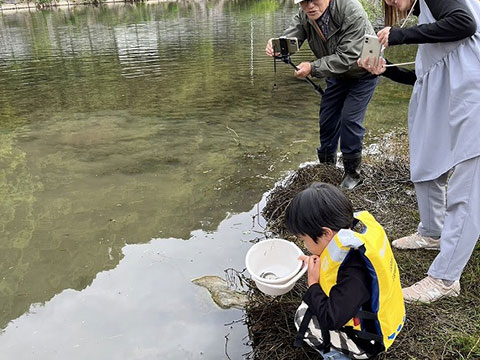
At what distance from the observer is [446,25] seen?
6.22ft

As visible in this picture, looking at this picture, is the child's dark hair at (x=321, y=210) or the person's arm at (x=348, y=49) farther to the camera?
the person's arm at (x=348, y=49)

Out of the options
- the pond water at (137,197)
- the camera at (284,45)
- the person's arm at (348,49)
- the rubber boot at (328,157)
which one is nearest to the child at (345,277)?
the pond water at (137,197)

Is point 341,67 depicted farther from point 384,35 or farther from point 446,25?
point 446,25

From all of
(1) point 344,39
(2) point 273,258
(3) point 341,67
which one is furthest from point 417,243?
(1) point 344,39

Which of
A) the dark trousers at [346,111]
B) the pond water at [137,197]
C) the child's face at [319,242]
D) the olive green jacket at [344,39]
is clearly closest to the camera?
the child's face at [319,242]

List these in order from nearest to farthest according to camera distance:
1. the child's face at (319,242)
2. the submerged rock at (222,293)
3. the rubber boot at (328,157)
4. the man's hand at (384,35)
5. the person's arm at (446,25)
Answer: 1. the child's face at (319,242)
2. the person's arm at (446,25)
3. the man's hand at (384,35)
4. the submerged rock at (222,293)
5. the rubber boot at (328,157)

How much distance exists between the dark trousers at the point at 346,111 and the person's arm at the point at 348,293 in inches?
80.5

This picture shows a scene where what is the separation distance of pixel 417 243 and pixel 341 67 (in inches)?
55.8

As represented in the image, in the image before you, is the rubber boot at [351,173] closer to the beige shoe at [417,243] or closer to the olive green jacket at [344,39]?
the olive green jacket at [344,39]

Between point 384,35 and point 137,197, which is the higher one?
point 384,35

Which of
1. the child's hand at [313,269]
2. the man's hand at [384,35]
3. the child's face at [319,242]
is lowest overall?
the child's hand at [313,269]

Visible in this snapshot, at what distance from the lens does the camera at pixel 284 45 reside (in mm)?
3363

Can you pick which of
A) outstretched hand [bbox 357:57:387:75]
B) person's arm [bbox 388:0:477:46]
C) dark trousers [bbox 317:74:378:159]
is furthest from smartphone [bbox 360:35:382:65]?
dark trousers [bbox 317:74:378:159]

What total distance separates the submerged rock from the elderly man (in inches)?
56.3
